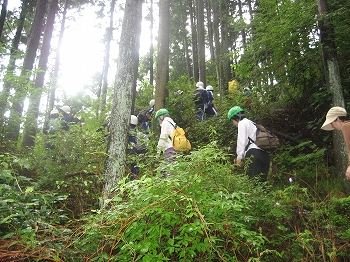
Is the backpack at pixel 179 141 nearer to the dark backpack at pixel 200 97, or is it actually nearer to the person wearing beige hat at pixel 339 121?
the person wearing beige hat at pixel 339 121

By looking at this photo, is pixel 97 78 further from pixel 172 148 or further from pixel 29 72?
pixel 172 148

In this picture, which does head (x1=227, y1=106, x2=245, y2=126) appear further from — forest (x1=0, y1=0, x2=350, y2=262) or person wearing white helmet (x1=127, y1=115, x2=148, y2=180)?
person wearing white helmet (x1=127, y1=115, x2=148, y2=180)

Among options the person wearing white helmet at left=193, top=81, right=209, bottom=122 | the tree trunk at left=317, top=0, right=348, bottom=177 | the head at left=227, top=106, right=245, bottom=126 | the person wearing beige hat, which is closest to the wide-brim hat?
the person wearing beige hat

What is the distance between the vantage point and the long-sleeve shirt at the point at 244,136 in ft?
15.5

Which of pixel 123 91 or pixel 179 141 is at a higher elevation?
pixel 123 91

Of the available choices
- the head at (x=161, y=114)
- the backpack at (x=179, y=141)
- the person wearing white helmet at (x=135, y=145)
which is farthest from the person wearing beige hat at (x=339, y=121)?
the head at (x=161, y=114)

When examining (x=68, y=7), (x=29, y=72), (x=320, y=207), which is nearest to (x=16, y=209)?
(x=320, y=207)

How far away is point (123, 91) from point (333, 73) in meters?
4.64

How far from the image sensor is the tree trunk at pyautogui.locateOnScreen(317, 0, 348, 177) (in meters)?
5.49

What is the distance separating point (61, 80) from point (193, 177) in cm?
688

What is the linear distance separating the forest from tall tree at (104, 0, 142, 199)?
0.02 metres

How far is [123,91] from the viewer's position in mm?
4477

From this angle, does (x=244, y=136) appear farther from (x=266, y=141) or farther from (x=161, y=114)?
(x=161, y=114)

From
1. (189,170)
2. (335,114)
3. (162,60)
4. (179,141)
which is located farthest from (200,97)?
(189,170)
